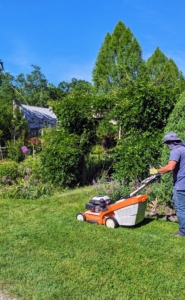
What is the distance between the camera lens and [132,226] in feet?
16.8

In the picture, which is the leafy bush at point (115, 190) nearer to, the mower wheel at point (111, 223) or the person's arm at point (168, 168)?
the mower wheel at point (111, 223)

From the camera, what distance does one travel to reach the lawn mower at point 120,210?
472 cm

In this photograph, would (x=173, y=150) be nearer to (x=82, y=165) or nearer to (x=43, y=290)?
(x=43, y=290)

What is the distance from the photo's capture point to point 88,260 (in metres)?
3.73

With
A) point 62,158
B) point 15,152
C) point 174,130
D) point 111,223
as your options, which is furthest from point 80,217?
point 15,152

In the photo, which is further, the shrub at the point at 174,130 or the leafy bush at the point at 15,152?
the leafy bush at the point at 15,152

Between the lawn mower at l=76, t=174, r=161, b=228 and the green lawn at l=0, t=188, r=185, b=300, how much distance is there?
135mm

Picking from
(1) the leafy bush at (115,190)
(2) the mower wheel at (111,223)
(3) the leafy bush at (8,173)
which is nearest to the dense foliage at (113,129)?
(1) the leafy bush at (115,190)

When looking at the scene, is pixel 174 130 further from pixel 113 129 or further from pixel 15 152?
pixel 15 152

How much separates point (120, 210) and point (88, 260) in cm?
130

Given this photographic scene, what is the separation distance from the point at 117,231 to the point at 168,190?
1.45 metres

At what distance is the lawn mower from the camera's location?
472cm

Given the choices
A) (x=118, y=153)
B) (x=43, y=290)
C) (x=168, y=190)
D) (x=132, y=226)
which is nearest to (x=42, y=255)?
(x=43, y=290)

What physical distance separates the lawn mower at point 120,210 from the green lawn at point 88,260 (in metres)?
0.14
